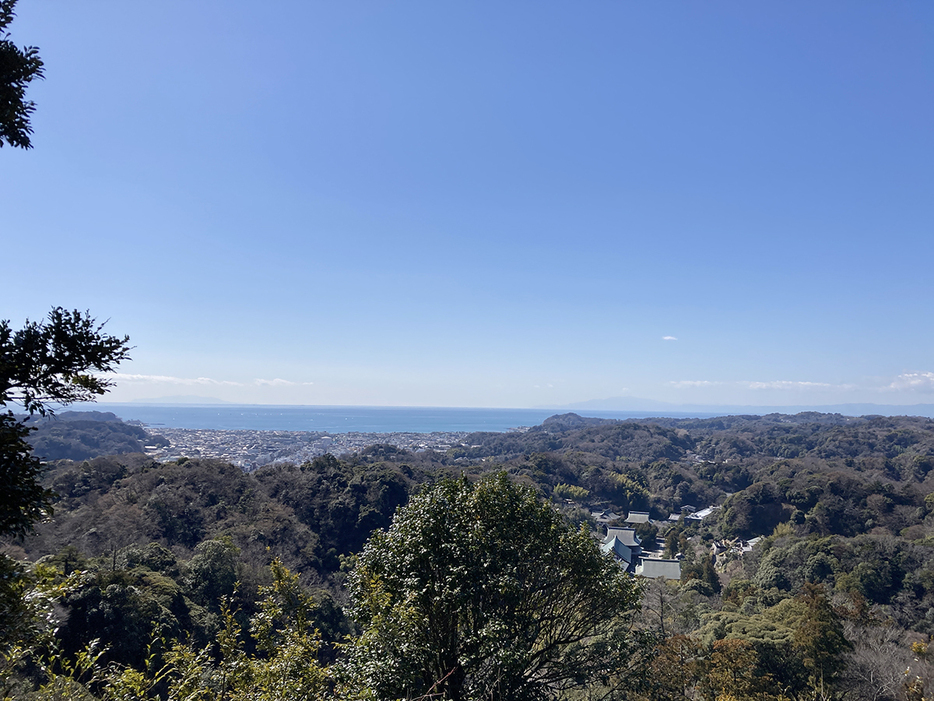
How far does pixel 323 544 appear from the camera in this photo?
28.3 m

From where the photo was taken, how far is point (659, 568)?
99.5 feet

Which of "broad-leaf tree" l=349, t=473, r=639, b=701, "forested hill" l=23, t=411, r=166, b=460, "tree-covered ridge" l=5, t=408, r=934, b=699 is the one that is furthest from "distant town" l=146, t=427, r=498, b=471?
"broad-leaf tree" l=349, t=473, r=639, b=701

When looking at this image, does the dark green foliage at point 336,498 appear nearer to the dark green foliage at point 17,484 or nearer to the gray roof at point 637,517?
the gray roof at point 637,517

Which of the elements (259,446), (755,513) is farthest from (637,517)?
(259,446)

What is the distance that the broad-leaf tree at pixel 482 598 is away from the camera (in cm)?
486

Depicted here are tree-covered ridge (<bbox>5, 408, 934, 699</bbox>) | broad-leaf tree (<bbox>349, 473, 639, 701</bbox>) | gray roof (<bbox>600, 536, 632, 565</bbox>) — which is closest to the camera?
broad-leaf tree (<bbox>349, 473, 639, 701</bbox>)

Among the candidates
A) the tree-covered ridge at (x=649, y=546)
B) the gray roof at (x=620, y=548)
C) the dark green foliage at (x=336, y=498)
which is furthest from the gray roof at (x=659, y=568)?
the dark green foliage at (x=336, y=498)

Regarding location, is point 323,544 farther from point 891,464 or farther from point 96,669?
point 891,464

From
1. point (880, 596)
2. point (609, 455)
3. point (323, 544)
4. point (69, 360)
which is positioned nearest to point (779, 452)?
point (609, 455)

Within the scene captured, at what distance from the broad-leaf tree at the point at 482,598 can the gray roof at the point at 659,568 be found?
89.4 feet

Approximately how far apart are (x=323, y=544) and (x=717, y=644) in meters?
23.9

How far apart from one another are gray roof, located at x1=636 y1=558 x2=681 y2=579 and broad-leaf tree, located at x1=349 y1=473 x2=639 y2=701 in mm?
27251

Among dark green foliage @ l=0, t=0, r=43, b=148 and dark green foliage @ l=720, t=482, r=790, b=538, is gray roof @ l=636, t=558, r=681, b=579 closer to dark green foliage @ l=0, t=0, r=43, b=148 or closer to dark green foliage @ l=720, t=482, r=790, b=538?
dark green foliage @ l=720, t=482, r=790, b=538

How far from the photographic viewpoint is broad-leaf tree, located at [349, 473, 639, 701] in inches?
191
